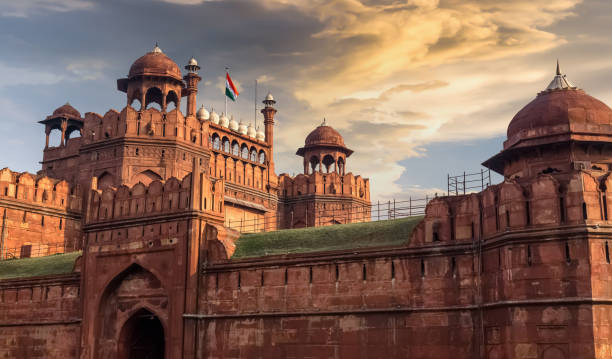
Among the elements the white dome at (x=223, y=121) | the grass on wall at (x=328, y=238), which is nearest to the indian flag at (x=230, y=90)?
the white dome at (x=223, y=121)

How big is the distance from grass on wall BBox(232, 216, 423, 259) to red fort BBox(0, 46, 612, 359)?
95 millimetres

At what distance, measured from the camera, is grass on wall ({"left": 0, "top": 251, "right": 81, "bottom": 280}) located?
33.5m

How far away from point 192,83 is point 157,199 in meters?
18.8

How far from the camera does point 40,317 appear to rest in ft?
107

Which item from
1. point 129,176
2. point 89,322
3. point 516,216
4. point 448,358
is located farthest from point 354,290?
point 129,176

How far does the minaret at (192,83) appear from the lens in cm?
4647

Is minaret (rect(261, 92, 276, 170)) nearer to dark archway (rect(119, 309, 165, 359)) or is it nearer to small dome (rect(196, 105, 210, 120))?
small dome (rect(196, 105, 210, 120))

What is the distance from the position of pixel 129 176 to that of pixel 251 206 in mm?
8720

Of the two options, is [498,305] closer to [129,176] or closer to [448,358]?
[448,358]

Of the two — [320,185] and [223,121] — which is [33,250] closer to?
[223,121]

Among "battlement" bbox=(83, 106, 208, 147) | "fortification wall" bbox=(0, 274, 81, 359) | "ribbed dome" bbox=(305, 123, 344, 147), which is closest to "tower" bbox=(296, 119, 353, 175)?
"ribbed dome" bbox=(305, 123, 344, 147)

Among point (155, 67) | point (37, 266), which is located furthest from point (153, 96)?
point (37, 266)

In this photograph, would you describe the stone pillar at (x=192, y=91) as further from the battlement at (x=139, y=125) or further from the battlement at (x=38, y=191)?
the battlement at (x=38, y=191)

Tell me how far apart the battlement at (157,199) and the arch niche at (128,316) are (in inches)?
96.7
